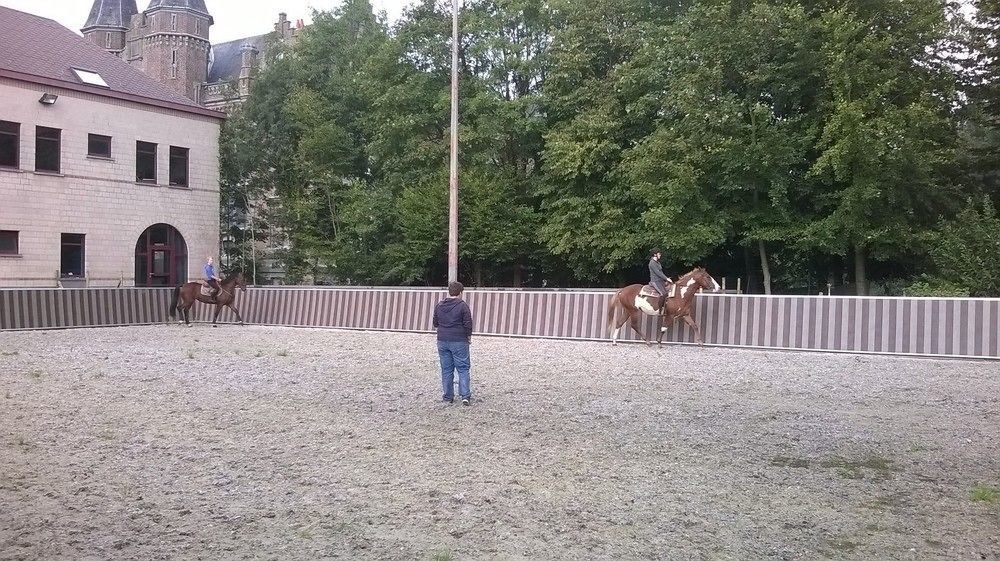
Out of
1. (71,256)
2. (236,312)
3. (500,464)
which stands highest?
(71,256)

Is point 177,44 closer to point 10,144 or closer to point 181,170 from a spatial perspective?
point 181,170

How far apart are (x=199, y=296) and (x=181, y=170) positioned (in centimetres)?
1561

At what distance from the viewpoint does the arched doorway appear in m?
38.5

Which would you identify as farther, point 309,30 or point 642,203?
point 309,30

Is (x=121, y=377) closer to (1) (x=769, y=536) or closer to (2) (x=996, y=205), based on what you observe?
(1) (x=769, y=536)

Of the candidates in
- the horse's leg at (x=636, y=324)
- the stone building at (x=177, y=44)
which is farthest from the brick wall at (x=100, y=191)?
the stone building at (x=177, y=44)

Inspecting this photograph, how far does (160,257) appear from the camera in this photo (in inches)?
1556

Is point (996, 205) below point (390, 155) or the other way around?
below

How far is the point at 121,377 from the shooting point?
44.0ft

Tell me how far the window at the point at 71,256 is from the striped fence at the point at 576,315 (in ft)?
32.2

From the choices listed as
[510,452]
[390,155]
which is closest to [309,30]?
[390,155]

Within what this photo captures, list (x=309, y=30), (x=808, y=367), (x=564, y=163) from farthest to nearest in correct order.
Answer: (x=309, y=30), (x=564, y=163), (x=808, y=367)

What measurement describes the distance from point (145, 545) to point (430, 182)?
30514 millimetres

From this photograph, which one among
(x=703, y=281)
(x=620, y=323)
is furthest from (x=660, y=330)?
(x=703, y=281)
